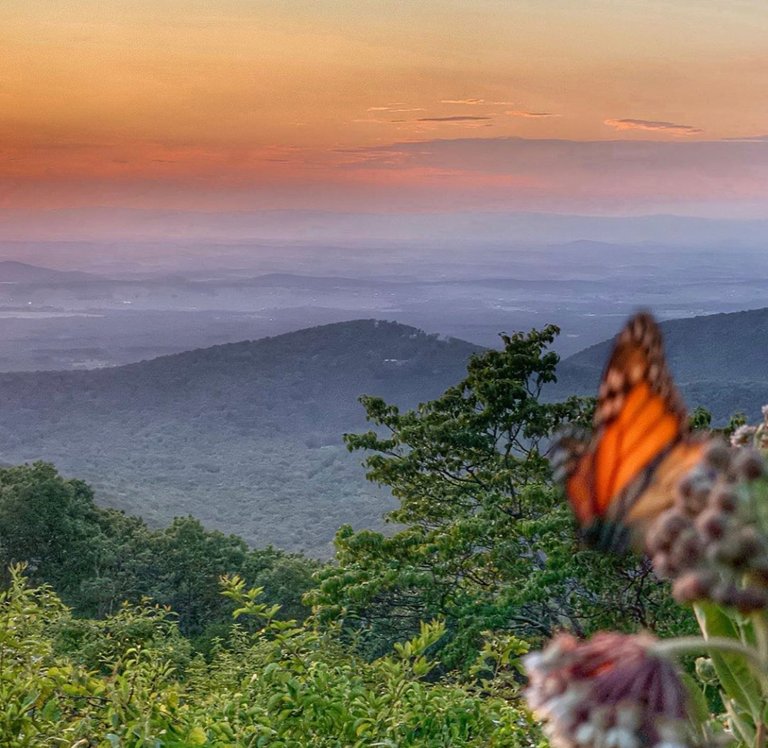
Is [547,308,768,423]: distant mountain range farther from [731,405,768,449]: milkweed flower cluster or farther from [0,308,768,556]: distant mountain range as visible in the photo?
[731,405,768,449]: milkweed flower cluster

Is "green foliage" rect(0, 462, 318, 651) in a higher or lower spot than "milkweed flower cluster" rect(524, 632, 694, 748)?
lower

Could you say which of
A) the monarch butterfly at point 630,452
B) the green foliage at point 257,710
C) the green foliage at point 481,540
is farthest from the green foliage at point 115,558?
the monarch butterfly at point 630,452

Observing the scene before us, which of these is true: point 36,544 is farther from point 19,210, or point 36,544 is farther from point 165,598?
point 19,210

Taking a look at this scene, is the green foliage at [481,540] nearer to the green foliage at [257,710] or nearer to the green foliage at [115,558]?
the green foliage at [257,710]

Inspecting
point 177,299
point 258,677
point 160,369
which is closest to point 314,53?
point 258,677

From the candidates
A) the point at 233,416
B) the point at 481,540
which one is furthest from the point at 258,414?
the point at 481,540

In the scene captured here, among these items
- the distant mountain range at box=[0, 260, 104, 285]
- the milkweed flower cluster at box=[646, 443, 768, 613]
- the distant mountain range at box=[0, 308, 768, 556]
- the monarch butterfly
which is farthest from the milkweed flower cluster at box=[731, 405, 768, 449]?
the distant mountain range at box=[0, 260, 104, 285]
